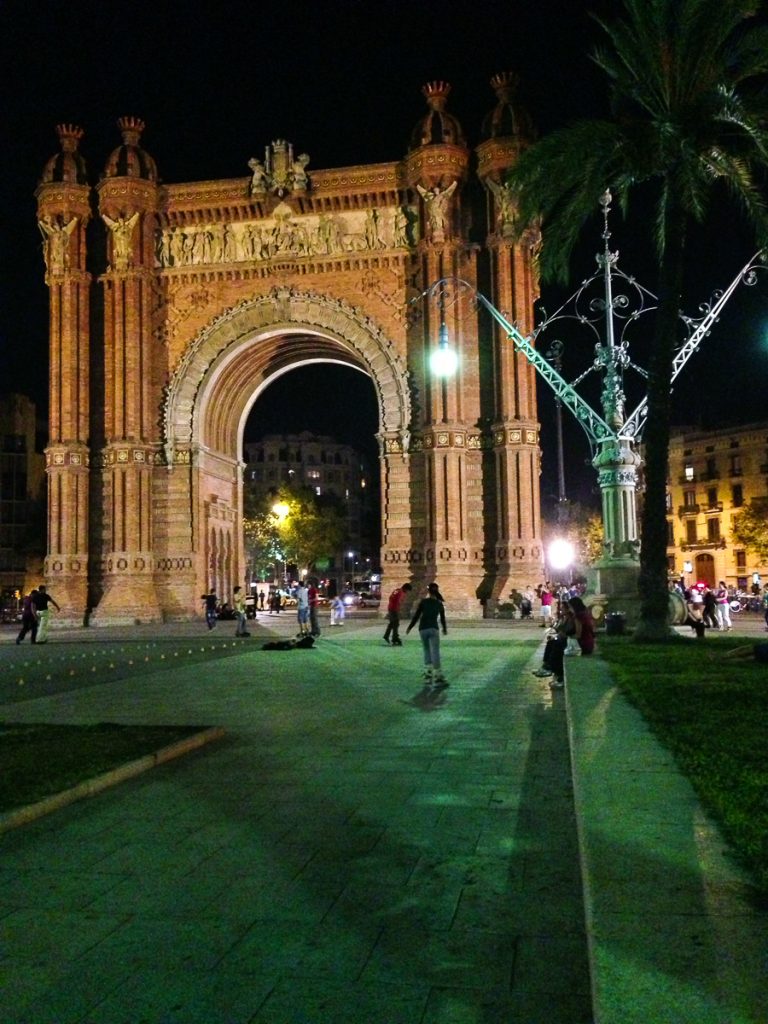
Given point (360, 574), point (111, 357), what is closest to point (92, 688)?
point (111, 357)

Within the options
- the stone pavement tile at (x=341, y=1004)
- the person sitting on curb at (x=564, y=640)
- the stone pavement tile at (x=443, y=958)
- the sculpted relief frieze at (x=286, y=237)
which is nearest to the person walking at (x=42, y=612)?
the sculpted relief frieze at (x=286, y=237)

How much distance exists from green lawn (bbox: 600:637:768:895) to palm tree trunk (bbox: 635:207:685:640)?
2.86 m

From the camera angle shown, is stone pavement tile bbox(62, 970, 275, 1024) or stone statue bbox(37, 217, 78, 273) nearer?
stone pavement tile bbox(62, 970, 275, 1024)

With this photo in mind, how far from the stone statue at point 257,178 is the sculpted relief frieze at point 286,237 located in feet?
3.28

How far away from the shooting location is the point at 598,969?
8.91 ft

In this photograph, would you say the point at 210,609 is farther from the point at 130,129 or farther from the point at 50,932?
the point at 50,932

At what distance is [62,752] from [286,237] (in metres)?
31.0

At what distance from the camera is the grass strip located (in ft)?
21.6

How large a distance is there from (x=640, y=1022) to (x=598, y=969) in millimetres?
307

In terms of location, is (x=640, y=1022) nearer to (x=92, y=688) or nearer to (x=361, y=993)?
(x=361, y=993)

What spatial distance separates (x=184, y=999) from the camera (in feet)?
11.5

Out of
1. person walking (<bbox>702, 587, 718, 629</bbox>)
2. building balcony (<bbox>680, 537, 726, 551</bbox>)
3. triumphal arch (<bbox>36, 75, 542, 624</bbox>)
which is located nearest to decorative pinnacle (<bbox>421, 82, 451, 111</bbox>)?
triumphal arch (<bbox>36, 75, 542, 624</bbox>)

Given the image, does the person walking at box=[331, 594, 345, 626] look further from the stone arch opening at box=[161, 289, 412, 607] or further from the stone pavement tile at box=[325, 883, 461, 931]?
the stone pavement tile at box=[325, 883, 461, 931]

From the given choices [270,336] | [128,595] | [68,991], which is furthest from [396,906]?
[270,336]
